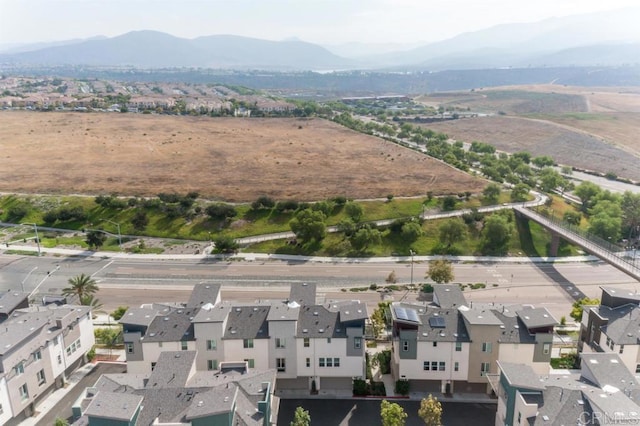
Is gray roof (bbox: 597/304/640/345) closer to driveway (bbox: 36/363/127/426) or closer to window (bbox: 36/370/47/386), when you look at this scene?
driveway (bbox: 36/363/127/426)

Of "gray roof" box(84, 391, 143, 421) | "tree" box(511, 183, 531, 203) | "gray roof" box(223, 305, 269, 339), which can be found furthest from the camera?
"tree" box(511, 183, 531, 203)

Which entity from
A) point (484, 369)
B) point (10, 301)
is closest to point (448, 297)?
point (484, 369)

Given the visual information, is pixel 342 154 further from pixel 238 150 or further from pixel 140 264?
pixel 140 264

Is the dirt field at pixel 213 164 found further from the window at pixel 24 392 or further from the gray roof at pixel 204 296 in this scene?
the window at pixel 24 392

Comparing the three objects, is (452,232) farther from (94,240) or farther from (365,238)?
(94,240)

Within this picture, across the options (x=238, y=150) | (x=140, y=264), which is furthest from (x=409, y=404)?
(x=238, y=150)

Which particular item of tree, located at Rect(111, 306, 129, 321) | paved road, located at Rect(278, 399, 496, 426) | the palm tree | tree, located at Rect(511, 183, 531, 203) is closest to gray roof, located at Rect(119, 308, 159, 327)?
paved road, located at Rect(278, 399, 496, 426)
